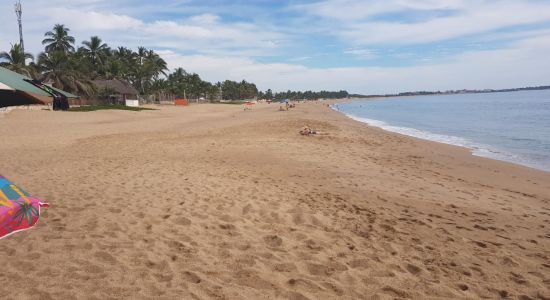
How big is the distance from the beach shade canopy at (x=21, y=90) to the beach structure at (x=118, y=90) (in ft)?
178

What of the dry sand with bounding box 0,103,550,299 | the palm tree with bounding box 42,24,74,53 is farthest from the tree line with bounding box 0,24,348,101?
the dry sand with bounding box 0,103,550,299

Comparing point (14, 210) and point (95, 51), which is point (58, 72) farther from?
point (14, 210)

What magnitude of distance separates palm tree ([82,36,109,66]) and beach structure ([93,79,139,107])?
6.07 meters

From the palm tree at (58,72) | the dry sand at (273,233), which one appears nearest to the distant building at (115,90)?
the palm tree at (58,72)

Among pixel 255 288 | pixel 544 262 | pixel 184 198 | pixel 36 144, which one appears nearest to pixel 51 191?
pixel 184 198

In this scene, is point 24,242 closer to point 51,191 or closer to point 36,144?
point 51,191

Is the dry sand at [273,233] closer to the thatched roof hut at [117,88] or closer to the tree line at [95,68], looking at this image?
the tree line at [95,68]

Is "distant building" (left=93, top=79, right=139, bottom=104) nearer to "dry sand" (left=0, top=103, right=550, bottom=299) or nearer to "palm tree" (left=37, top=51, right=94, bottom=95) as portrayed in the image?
Result: "palm tree" (left=37, top=51, right=94, bottom=95)

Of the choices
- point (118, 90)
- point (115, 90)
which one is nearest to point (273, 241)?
point (115, 90)

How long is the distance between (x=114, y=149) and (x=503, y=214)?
11.7 meters

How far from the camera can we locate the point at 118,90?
5806 centimetres

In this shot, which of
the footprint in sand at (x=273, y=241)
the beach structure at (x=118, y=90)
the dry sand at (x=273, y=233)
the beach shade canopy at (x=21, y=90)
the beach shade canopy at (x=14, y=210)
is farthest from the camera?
the beach structure at (x=118, y=90)

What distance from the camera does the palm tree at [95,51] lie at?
62.0m

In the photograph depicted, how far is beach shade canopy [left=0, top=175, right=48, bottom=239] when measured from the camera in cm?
405
